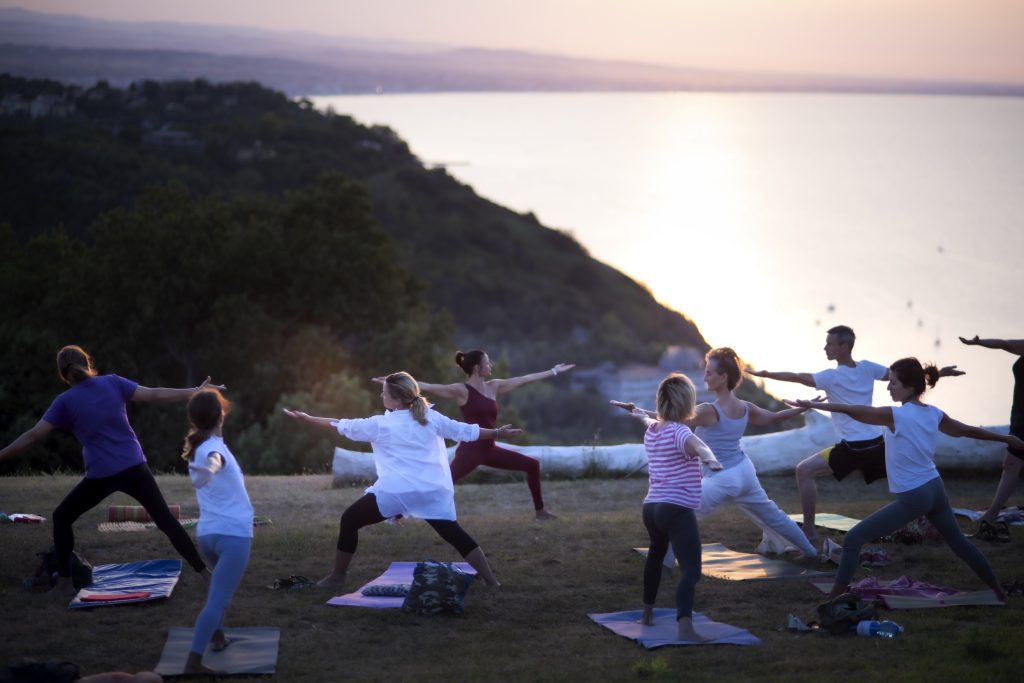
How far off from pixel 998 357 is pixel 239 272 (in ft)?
85.2

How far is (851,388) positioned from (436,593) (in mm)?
4871

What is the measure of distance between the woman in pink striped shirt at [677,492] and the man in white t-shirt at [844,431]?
2991 millimetres

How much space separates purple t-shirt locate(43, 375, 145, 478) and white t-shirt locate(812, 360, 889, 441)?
6.70m

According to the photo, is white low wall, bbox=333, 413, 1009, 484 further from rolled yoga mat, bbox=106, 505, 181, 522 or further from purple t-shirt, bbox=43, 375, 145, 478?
purple t-shirt, bbox=43, 375, 145, 478

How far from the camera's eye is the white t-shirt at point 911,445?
9.20 metres

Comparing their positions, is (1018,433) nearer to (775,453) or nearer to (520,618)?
(520,618)

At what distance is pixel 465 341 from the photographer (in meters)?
71.9

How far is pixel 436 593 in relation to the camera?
954cm

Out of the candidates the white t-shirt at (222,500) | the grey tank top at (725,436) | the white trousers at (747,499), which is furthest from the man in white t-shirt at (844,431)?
the white t-shirt at (222,500)

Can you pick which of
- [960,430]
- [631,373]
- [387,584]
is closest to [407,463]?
[387,584]

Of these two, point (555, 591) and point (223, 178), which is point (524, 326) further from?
point (555, 591)

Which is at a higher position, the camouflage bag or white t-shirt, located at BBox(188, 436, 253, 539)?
white t-shirt, located at BBox(188, 436, 253, 539)

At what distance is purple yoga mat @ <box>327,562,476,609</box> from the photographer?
977 centimetres

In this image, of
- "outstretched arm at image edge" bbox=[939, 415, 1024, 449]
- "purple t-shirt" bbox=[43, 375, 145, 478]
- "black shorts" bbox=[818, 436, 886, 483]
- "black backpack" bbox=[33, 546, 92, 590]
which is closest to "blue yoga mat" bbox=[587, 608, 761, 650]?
"outstretched arm at image edge" bbox=[939, 415, 1024, 449]
